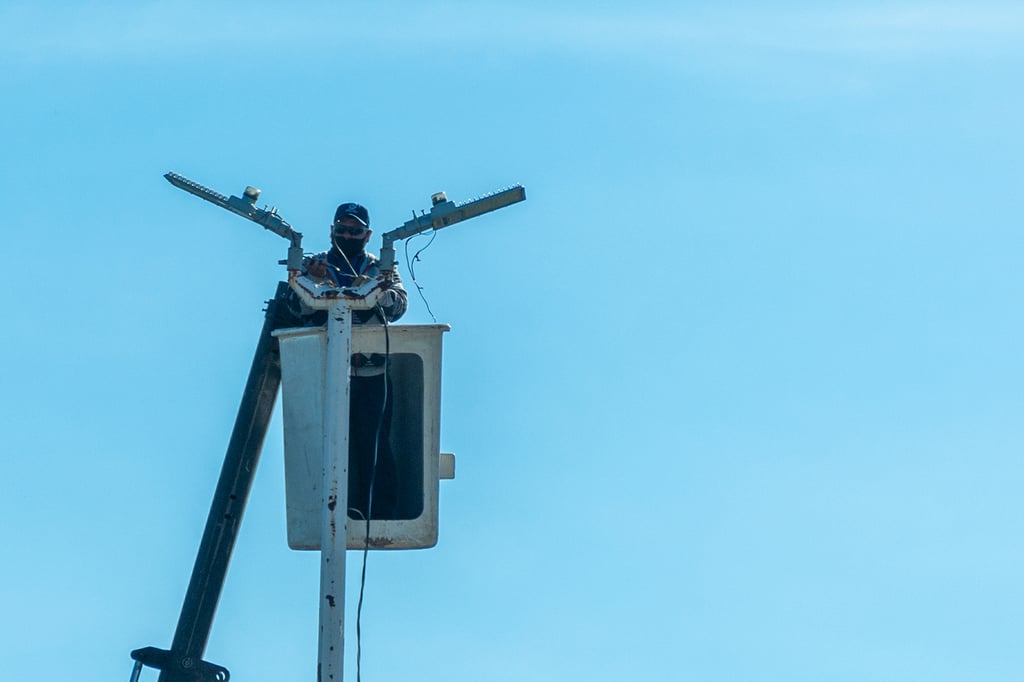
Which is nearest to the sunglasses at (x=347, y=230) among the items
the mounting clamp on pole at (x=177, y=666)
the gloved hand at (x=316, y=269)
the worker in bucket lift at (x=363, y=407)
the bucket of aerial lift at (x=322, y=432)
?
the worker in bucket lift at (x=363, y=407)

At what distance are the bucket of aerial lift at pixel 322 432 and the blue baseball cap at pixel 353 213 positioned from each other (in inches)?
50.5

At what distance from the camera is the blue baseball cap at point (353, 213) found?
41.7ft

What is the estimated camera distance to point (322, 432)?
11.2 m

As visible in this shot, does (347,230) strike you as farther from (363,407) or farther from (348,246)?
(363,407)

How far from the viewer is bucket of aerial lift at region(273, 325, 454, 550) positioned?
11.3 meters

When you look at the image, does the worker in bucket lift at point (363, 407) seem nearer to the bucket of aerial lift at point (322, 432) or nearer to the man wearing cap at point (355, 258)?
the man wearing cap at point (355, 258)

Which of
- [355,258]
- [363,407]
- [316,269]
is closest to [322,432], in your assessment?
[316,269]

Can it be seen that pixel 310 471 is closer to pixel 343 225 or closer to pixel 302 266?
pixel 302 266

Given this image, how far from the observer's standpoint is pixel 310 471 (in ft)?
37.0

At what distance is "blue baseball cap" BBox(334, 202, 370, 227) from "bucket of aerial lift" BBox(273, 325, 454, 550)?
1.28m

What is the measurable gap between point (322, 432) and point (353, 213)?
215cm

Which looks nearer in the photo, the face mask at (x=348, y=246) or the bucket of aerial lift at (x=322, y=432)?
the bucket of aerial lift at (x=322, y=432)

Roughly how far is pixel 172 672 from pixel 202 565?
30.7 inches

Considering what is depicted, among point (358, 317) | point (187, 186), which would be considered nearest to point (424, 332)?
point (358, 317)
